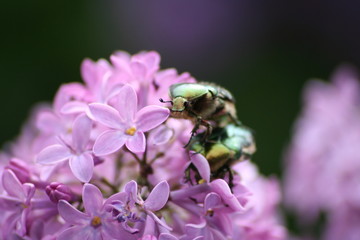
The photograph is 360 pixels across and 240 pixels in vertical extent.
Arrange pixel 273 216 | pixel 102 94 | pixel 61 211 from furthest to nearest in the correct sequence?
pixel 273 216
pixel 102 94
pixel 61 211

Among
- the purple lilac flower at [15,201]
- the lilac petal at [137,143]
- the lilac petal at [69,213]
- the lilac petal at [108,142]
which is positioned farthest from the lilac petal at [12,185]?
the lilac petal at [137,143]

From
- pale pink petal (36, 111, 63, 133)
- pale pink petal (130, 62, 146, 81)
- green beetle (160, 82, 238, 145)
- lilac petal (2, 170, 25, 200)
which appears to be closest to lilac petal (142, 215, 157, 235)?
green beetle (160, 82, 238, 145)

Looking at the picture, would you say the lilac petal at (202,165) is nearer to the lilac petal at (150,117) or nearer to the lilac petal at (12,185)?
the lilac petal at (150,117)

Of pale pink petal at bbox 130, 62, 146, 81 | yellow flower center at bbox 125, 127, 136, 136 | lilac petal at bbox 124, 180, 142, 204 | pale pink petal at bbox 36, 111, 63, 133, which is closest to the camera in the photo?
lilac petal at bbox 124, 180, 142, 204

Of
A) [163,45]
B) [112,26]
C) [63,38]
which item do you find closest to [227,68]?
[163,45]

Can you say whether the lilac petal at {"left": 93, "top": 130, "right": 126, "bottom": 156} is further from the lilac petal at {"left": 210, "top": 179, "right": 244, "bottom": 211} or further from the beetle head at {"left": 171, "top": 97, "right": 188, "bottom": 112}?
the lilac petal at {"left": 210, "top": 179, "right": 244, "bottom": 211}

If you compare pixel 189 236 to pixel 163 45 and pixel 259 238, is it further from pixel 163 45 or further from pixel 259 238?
pixel 163 45

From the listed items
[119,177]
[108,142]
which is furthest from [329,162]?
[108,142]
